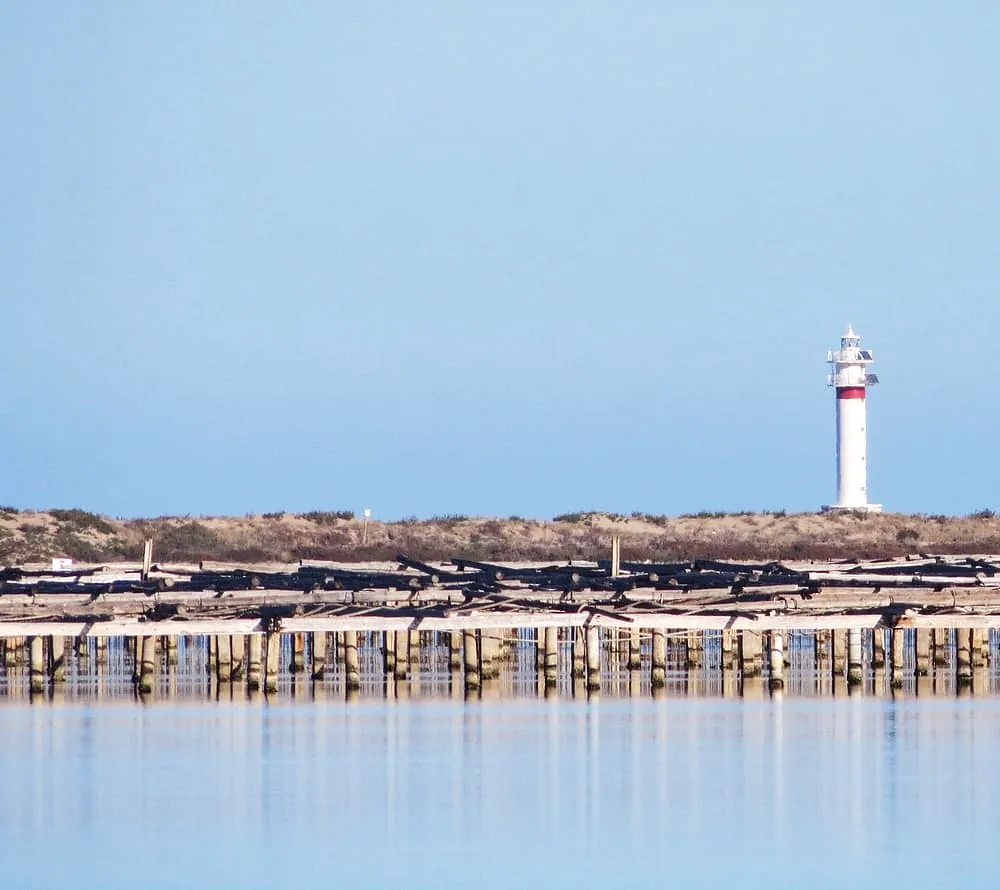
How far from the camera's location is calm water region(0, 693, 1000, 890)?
23.2 meters

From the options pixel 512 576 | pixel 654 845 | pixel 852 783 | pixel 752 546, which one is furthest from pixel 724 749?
pixel 752 546

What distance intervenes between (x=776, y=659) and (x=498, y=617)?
195 inches

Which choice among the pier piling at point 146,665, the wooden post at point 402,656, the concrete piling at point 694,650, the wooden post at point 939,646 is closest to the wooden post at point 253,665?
the pier piling at point 146,665

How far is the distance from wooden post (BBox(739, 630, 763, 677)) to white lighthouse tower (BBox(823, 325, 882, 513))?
4167cm

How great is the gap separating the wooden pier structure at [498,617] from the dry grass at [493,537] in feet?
70.5

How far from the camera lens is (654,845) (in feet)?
80.0

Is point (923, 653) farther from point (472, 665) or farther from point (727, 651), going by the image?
point (472, 665)

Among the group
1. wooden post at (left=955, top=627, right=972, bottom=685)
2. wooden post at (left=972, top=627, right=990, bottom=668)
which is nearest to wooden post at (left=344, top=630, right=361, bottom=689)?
wooden post at (left=955, top=627, right=972, bottom=685)

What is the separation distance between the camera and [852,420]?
82688 mm

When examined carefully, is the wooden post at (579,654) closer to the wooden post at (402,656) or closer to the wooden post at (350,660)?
the wooden post at (402,656)

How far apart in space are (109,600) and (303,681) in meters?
3.80

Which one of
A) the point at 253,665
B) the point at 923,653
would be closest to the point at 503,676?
the point at 253,665

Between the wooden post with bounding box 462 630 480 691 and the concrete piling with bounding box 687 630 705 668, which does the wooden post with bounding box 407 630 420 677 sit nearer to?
the wooden post with bounding box 462 630 480 691

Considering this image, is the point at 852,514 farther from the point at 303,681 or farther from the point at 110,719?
the point at 110,719
